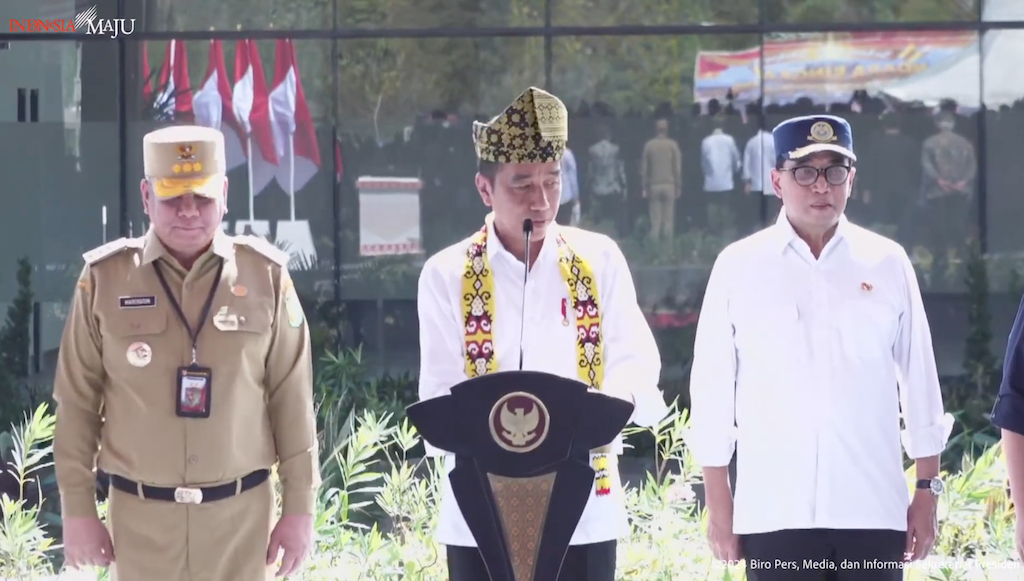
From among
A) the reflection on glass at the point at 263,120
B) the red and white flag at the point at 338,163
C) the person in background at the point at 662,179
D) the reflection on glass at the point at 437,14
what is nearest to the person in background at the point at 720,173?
the person in background at the point at 662,179

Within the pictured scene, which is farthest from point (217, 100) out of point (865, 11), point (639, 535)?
point (639, 535)

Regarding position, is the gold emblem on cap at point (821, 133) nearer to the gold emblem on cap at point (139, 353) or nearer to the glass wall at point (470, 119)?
the gold emblem on cap at point (139, 353)

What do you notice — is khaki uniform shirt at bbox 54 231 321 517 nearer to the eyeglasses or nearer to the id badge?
the id badge

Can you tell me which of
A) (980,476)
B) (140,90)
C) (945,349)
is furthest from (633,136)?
(980,476)

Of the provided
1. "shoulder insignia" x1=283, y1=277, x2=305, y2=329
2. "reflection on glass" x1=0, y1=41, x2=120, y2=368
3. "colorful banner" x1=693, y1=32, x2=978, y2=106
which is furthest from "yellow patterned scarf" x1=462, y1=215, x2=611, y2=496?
"reflection on glass" x1=0, y1=41, x2=120, y2=368

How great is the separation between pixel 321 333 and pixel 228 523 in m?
6.94

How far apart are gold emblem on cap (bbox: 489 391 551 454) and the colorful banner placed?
7812mm

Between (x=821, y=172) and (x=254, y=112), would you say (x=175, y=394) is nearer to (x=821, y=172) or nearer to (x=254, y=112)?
(x=821, y=172)

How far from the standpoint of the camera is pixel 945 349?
404 inches

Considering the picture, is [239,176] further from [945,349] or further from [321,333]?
[945,349]

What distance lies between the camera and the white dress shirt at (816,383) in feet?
12.1

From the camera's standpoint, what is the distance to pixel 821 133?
3.76m

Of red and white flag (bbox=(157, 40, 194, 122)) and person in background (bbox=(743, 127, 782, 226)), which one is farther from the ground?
red and white flag (bbox=(157, 40, 194, 122))

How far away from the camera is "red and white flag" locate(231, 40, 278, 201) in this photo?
35.8 feet
